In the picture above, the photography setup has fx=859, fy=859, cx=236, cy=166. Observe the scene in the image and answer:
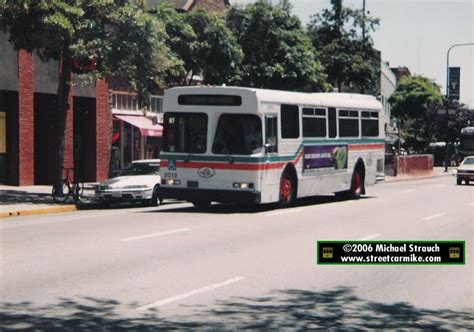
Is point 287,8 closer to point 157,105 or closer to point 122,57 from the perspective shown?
point 157,105

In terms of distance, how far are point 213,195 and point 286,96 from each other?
3427 millimetres

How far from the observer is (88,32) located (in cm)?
2505

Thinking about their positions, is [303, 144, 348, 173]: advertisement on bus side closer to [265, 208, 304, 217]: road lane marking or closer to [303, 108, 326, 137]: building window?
[303, 108, 326, 137]: building window

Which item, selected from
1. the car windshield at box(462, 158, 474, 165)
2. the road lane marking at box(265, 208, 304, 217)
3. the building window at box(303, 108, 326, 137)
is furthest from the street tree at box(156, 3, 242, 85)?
the car windshield at box(462, 158, 474, 165)

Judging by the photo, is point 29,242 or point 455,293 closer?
point 455,293

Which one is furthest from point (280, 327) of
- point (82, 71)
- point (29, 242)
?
point (82, 71)

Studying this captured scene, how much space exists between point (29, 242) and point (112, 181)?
10.2m

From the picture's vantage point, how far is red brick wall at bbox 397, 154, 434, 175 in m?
54.1

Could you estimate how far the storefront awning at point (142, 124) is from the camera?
1497 inches

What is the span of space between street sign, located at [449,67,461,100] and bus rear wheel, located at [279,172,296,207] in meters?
60.4

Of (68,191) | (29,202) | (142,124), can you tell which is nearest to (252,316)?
(29,202)

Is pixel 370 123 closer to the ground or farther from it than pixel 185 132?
farther from it

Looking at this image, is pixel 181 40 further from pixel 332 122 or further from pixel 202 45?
pixel 332 122

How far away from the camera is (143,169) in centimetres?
2633
